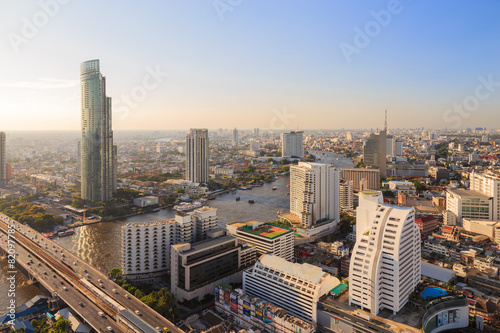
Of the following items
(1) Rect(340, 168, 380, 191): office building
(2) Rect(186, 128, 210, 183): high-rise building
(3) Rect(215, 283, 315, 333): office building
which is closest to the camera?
(3) Rect(215, 283, 315, 333): office building

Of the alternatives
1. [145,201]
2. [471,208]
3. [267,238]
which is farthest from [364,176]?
[267,238]

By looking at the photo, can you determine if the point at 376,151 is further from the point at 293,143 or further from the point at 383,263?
the point at 383,263

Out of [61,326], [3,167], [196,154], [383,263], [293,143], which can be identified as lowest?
[61,326]

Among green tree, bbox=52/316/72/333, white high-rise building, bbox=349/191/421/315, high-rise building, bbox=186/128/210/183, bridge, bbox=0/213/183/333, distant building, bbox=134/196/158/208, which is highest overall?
high-rise building, bbox=186/128/210/183

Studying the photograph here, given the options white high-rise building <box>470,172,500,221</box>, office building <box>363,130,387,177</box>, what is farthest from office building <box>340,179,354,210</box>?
office building <box>363,130,387,177</box>

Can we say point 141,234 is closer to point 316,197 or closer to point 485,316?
point 316,197

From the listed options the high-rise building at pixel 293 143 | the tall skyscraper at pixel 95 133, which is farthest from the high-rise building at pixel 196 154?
the high-rise building at pixel 293 143

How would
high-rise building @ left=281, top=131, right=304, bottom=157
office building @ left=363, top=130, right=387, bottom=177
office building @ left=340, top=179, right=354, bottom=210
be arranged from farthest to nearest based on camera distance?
high-rise building @ left=281, top=131, right=304, bottom=157
office building @ left=363, top=130, right=387, bottom=177
office building @ left=340, top=179, right=354, bottom=210

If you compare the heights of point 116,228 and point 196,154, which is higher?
point 196,154

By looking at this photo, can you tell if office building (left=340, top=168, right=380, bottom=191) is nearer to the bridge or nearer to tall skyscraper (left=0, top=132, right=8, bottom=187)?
the bridge
